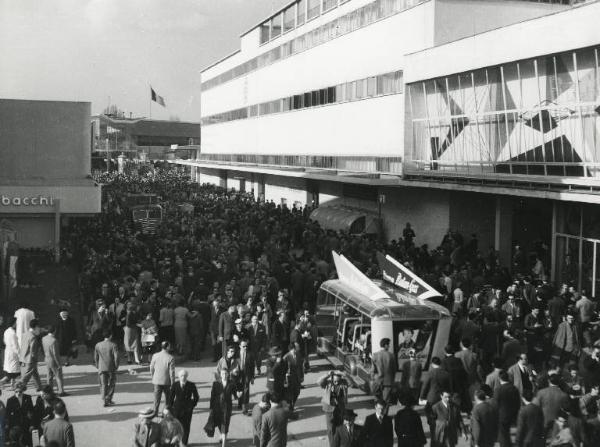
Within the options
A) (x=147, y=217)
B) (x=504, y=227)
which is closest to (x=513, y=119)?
(x=504, y=227)

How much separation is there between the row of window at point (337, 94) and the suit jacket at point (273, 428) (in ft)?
75.9

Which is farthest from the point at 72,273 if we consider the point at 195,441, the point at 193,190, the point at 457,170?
the point at 193,190

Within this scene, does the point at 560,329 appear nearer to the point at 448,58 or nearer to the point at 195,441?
the point at 195,441

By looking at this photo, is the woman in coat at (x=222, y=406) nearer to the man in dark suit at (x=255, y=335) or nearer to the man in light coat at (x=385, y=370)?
the man in light coat at (x=385, y=370)

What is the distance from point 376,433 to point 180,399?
119 inches

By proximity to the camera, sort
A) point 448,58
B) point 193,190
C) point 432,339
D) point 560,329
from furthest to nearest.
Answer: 1. point 193,190
2. point 448,58
3. point 560,329
4. point 432,339

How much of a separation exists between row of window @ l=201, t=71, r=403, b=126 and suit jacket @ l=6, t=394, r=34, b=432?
2346 centimetres

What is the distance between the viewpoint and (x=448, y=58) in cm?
2705

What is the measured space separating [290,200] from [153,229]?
17842 mm

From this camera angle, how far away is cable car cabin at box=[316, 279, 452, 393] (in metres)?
13.1

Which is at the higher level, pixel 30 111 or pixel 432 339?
pixel 30 111

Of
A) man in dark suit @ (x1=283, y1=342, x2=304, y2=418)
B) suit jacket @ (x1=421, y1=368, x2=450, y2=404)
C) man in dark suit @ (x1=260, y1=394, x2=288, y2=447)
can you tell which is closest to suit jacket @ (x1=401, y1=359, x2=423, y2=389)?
suit jacket @ (x1=421, y1=368, x2=450, y2=404)

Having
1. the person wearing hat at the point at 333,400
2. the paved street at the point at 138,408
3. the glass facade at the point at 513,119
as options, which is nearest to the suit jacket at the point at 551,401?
the person wearing hat at the point at 333,400

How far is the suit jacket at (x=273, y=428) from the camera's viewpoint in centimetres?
978
